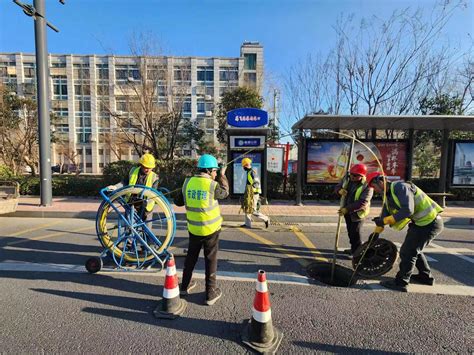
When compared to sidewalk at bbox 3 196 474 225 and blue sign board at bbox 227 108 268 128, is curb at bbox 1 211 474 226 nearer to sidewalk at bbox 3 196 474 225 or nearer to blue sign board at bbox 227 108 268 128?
sidewalk at bbox 3 196 474 225

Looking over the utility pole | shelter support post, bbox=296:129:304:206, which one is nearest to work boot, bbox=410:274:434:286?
shelter support post, bbox=296:129:304:206

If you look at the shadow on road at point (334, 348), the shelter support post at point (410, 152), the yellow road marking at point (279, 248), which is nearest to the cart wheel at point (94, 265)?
the shadow on road at point (334, 348)

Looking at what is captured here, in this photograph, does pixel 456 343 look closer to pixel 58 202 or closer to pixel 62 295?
pixel 62 295

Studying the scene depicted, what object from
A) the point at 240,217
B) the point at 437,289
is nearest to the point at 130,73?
the point at 240,217

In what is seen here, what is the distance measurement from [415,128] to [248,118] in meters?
6.02

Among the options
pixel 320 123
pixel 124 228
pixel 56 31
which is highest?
pixel 56 31

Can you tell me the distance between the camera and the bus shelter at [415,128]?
8.31 metres

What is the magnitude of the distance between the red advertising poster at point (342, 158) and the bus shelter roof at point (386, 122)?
2.39 feet

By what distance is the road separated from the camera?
2424 millimetres

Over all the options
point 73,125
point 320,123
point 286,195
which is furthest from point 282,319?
point 73,125

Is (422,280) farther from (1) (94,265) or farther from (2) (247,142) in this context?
(2) (247,142)

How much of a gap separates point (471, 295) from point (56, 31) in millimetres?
12260

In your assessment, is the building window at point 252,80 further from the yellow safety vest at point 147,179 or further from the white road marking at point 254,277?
the white road marking at point 254,277

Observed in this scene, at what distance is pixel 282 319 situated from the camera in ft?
9.18
